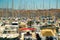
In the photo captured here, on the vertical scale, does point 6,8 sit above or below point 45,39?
above

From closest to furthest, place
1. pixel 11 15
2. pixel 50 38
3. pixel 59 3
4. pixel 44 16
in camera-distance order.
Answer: pixel 50 38 < pixel 59 3 < pixel 11 15 < pixel 44 16

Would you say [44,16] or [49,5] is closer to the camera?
[49,5]

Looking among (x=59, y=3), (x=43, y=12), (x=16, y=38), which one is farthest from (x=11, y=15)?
(x=16, y=38)

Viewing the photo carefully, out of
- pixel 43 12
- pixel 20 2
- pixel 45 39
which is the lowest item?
Answer: pixel 45 39

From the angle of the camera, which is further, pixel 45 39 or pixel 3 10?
pixel 3 10

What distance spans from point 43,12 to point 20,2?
1.22m

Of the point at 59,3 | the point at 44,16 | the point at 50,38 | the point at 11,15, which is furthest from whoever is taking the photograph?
the point at 44,16

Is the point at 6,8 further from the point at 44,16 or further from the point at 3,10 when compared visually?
the point at 44,16

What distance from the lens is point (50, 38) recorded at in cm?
428

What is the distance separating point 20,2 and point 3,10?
0.89 metres

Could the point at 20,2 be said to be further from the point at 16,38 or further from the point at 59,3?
the point at 16,38

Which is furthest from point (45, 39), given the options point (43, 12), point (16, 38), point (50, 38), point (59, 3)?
point (43, 12)

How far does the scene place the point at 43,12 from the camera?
8.30 m

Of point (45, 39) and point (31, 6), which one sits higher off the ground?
point (31, 6)
